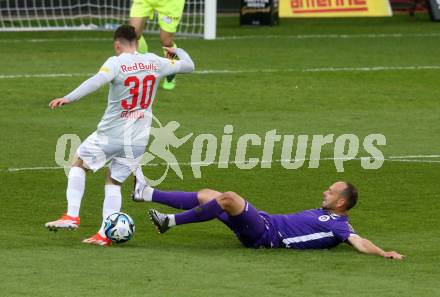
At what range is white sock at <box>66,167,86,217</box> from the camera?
1150 cm

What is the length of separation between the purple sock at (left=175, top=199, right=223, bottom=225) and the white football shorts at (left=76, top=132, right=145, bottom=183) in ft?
2.40

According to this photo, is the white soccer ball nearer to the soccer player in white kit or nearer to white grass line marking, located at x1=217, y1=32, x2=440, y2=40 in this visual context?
the soccer player in white kit

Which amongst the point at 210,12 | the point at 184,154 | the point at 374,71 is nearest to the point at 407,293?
the point at 184,154

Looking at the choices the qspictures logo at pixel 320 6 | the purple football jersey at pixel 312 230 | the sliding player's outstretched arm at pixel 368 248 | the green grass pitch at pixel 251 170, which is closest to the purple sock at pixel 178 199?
the green grass pitch at pixel 251 170

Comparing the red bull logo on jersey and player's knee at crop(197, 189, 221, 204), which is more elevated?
the red bull logo on jersey

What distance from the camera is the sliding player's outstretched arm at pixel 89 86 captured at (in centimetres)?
1096

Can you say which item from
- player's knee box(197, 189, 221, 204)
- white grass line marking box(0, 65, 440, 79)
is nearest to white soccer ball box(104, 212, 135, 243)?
player's knee box(197, 189, 221, 204)

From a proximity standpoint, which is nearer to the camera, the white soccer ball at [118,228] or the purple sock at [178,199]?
the white soccer ball at [118,228]

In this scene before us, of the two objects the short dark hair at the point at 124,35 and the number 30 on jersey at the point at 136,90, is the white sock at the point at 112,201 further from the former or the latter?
the short dark hair at the point at 124,35

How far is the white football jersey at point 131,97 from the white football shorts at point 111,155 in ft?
0.17

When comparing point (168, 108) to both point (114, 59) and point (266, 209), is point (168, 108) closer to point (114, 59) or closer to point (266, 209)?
point (266, 209)

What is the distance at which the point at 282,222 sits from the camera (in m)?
11.2

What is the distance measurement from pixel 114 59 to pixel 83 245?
1.62 metres

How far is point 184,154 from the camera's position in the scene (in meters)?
16.4
